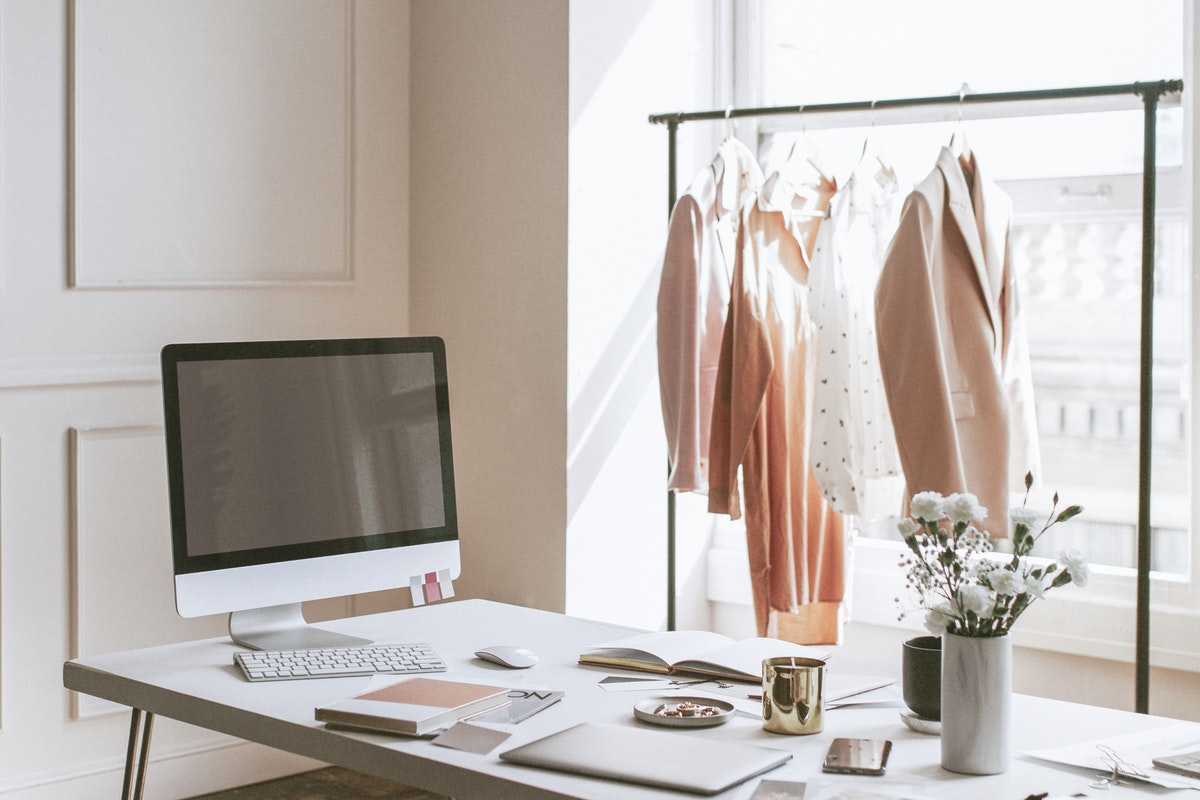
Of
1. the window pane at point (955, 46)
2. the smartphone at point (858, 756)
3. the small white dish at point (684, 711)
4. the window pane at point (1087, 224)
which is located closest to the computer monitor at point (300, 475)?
the small white dish at point (684, 711)

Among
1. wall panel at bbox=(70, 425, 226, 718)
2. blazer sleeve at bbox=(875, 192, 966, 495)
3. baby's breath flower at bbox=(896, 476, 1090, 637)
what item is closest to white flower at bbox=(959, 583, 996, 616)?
baby's breath flower at bbox=(896, 476, 1090, 637)

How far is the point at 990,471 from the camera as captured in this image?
104 inches

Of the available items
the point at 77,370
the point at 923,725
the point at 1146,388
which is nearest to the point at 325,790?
the point at 77,370

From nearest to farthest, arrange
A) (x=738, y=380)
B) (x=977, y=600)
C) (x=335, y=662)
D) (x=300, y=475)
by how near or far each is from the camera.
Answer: (x=977, y=600), (x=335, y=662), (x=300, y=475), (x=738, y=380)

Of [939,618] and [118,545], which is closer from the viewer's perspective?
[939,618]

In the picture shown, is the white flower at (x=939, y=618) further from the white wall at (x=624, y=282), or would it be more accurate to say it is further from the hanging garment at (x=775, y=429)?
the white wall at (x=624, y=282)

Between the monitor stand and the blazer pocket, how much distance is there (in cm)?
128

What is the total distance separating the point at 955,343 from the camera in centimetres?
268

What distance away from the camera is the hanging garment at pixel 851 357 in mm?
2799

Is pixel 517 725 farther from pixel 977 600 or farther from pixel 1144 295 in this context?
pixel 1144 295

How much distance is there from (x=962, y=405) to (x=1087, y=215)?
0.76 meters

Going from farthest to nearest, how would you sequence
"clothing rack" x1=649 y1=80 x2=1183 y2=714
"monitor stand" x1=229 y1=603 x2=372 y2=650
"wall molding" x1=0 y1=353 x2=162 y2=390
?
"wall molding" x1=0 y1=353 x2=162 y2=390 < "clothing rack" x1=649 y1=80 x2=1183 y2=714 < "monitor stand" x1=229 y1=603 x2=372 y2=650

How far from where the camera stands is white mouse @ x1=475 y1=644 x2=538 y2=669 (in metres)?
1.97

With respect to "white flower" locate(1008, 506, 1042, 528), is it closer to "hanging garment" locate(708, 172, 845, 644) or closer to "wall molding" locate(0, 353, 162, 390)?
"hanging garment" locate(708, 172, 845, 644)
